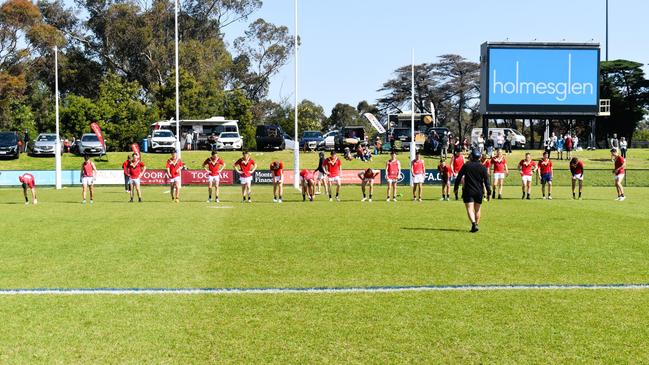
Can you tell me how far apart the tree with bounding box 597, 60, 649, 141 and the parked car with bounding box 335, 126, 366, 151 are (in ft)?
110

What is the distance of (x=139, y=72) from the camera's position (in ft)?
251

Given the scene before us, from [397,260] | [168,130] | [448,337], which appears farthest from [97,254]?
[168,130]

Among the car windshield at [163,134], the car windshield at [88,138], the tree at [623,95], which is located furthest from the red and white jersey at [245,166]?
the tree at [623,95]

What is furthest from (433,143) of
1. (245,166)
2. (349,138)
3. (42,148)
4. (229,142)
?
(245,166)

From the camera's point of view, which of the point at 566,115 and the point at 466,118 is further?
the point at 466,118

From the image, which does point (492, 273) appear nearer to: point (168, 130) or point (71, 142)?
point (168, 130)

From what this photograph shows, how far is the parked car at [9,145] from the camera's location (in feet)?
167

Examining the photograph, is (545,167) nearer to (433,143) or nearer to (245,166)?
(245,166)

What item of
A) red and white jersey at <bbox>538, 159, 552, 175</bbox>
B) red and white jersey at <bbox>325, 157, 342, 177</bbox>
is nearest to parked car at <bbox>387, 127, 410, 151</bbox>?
red and white jersey at <bbox>538, 159, 552, 175</bbox>

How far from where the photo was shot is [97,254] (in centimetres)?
1316

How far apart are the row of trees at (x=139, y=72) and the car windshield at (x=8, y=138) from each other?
1136 cm

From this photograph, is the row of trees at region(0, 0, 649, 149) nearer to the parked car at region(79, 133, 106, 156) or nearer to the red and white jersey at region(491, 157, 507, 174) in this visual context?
the parked car at region(79, 133, 106, 156)

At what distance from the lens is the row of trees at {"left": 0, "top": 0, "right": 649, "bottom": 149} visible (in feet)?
225

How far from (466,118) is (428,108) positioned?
360 inches
